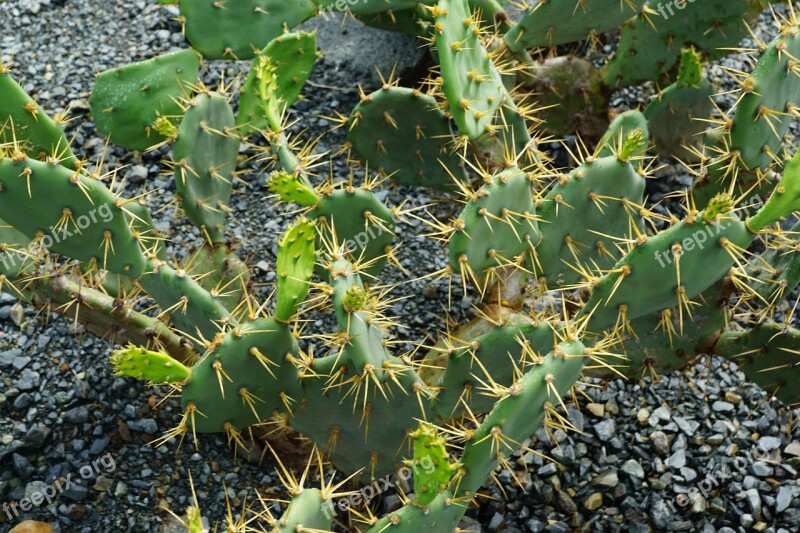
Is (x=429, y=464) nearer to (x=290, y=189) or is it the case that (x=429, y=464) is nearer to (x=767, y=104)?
(x=290, y=189)

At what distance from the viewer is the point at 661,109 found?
332cm

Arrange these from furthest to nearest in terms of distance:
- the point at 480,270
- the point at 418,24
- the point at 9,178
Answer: the point at 418,24 < the point at 480,270 < the point at 9,178

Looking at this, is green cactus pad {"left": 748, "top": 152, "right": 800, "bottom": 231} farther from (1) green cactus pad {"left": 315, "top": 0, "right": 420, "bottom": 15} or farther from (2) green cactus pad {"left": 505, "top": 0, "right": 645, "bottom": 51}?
(1) green cactus pad {"left": 315, "top": 0, "right": 420, "bottom": 15}

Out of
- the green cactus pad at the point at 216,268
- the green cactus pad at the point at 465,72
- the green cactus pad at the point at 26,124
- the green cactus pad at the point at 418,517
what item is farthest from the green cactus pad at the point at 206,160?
the green cactus pad at the point at 418,517

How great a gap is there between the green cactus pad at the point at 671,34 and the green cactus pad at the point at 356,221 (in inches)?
52.7

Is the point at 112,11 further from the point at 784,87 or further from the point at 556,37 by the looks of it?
the point at 784,87

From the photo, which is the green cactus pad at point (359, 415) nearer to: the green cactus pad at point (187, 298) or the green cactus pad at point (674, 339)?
the green cactus pad at point (187, 298)

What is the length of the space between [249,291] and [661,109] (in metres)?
1.58

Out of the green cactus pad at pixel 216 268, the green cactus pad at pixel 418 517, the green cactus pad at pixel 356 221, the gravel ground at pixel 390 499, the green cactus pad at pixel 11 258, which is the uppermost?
the green cactus pad at pixel 356 221

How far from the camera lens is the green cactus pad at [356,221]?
2.44 meters

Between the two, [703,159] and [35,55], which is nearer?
[703,159]

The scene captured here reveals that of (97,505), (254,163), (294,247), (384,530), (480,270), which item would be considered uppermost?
(294,247)

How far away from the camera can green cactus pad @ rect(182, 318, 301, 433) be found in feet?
6.84

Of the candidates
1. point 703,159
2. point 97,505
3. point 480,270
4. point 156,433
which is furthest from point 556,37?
point 97,505
